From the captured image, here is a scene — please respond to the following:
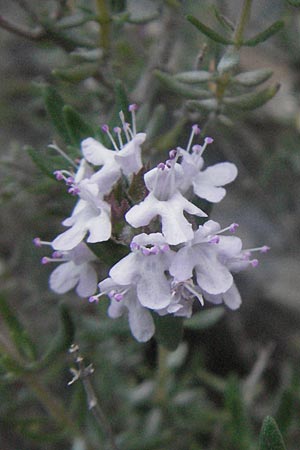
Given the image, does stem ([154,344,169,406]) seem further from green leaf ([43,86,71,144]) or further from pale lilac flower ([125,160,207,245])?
pale lilac flower ([125,160,207,245])

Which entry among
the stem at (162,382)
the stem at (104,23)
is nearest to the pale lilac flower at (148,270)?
the stem at (104,23)

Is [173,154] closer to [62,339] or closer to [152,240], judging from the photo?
[152,240]

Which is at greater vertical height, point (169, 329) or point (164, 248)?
point (164, 248)

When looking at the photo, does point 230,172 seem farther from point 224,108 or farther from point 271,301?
point 271,301

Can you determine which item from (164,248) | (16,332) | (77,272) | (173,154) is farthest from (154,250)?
(16,332)

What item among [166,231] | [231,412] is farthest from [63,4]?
[231,412]

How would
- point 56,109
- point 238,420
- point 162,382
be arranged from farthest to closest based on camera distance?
point 162,382 < point 238,420 < point 56,109
